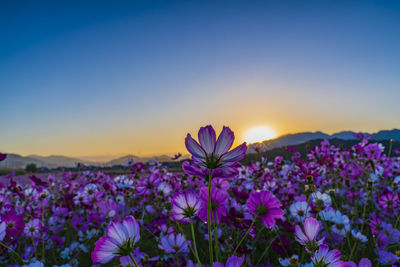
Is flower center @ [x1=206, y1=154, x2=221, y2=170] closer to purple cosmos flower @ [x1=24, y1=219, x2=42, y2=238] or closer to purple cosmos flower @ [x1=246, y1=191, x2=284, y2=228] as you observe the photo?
purple cosmos flower @ [x1=246, y1=191, x2=284, y2=228]

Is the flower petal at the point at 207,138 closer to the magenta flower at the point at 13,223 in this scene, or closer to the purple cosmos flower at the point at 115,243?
the purple cosmos flower at the point at 115,243

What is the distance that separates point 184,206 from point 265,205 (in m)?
0.17

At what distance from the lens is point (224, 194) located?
2.35 feet

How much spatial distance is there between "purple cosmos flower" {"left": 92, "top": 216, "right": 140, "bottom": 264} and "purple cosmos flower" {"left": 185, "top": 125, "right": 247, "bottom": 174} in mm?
168

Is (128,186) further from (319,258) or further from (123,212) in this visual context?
(319,258)

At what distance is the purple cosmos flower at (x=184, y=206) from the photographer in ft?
1.83

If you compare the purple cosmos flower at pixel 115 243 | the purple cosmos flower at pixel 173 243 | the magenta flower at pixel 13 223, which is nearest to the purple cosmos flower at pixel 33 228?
the magenta flower at pixel 13 223

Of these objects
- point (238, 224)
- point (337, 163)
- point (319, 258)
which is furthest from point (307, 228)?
point (337, 163)

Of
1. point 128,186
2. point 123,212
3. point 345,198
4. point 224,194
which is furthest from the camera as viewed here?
point 345,198

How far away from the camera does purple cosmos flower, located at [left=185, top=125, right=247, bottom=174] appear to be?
47 centimetres

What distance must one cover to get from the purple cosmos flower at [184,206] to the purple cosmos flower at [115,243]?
0.32 feet

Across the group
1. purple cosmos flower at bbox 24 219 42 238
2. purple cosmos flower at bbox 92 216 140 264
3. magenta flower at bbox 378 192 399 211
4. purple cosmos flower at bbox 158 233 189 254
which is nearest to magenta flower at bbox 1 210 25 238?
purple cosmos flower at bbox 24 219 42 238

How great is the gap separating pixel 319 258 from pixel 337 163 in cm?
284

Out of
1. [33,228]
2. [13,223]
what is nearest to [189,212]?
[13,223]
